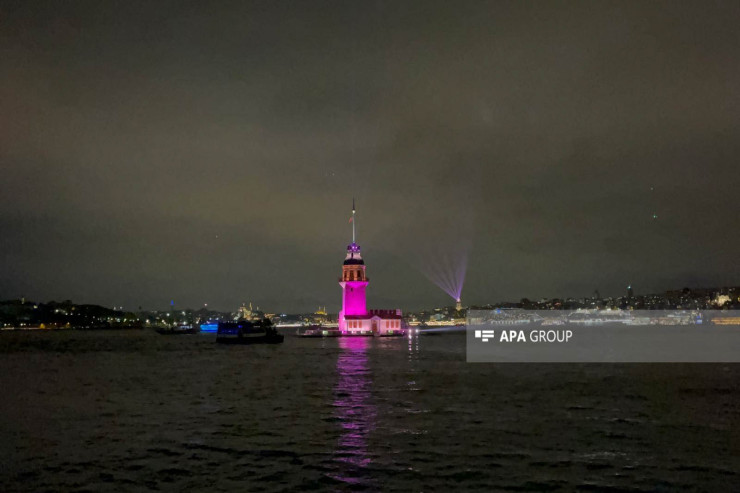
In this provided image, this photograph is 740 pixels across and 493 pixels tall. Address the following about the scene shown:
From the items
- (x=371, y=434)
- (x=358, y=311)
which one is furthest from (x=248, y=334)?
(x=371, y=434)

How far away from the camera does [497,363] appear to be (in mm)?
64625

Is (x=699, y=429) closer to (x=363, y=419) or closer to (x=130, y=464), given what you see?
(x=363, y=419)

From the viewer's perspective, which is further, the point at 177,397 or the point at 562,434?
the point at 177,397

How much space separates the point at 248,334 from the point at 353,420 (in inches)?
4344

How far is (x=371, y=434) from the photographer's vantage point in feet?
81.4

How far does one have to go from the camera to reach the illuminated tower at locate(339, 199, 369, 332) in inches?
4983

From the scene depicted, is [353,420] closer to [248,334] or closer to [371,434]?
[371,434]

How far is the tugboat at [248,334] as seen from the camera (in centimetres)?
12588

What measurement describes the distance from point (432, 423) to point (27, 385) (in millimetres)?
29838

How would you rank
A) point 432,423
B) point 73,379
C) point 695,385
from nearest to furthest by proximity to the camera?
point 432,423 → point 695,385 → point 73,379

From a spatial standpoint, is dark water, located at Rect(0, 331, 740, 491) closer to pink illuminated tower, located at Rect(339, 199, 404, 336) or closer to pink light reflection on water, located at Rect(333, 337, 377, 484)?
pink light reflection on water, located at Rect(333, 337, 377, 484)

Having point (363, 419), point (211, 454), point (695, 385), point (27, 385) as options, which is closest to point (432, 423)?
point (363, 419)

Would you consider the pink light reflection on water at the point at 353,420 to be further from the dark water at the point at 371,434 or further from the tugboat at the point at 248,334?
the tugboat at the point at 248,334

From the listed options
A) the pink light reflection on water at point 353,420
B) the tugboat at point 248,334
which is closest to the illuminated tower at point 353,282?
the tugboat at point 248,334
